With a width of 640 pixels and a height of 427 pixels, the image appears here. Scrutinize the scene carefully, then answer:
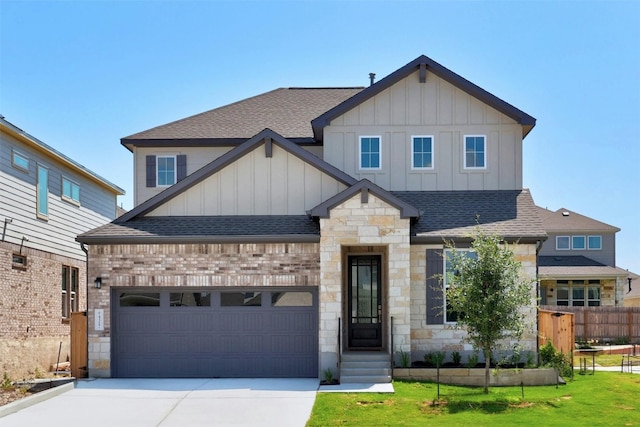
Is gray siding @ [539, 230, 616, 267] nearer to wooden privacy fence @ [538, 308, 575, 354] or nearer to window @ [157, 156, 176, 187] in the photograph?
wooden privacy fence @ [538, 308, 575, 354]

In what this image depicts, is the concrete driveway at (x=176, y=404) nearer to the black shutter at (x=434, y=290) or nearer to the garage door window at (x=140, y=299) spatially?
the garage door window at (x=140, y=299)

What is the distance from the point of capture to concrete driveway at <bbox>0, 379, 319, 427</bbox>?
41.1ft

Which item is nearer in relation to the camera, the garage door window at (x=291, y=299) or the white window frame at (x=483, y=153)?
the garage door window at (x=291, y=299)

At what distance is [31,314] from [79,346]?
2838 mm

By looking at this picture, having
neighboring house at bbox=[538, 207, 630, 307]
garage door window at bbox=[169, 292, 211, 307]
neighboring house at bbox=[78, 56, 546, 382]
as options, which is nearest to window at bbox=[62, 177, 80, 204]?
neighboring house at bbox=[78, 56, 546, 382]

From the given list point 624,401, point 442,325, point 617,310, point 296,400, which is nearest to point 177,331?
point 296,400

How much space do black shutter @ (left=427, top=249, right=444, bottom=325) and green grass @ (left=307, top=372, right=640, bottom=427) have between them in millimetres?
2150

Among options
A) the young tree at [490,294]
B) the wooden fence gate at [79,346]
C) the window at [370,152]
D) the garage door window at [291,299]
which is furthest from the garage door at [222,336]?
the window at [370,152]

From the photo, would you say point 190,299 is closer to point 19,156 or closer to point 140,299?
point 140,299

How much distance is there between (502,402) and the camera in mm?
13508

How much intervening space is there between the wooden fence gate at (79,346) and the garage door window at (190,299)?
211 centimetres

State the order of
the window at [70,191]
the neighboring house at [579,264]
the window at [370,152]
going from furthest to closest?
1. the neighboring house at [579,264]
2. the window at [70,191]
3. the window at [370,152]

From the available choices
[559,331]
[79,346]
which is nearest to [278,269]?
[79,346]

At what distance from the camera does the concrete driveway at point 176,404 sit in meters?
12.5
